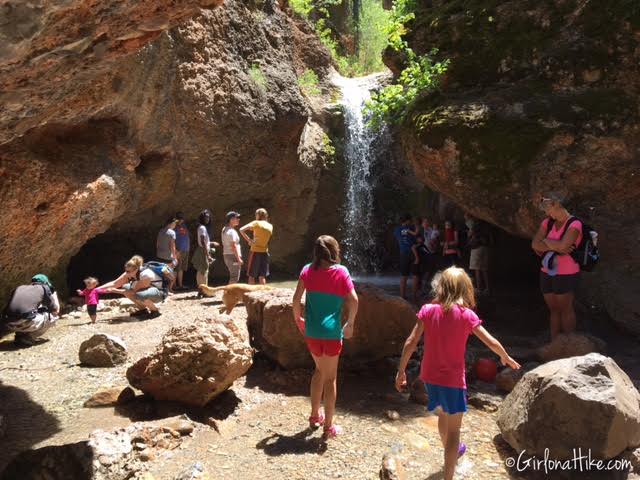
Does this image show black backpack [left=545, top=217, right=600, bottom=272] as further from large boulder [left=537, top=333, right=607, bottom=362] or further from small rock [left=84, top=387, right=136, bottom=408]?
small rock [left=84, top=387, right=136, bottom=408]

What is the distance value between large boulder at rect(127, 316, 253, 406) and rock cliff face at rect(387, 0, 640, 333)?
15.0 feet

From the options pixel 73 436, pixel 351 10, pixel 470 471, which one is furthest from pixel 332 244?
pixel 351 10

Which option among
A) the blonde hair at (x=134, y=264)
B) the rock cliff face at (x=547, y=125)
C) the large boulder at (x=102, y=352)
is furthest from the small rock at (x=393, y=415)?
the blonde hair at (x=134, y=264)

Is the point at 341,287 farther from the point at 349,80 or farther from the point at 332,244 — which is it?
the point at 349,80

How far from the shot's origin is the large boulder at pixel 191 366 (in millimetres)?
4750

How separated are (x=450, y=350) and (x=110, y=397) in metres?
3.17

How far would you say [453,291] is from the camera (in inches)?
140

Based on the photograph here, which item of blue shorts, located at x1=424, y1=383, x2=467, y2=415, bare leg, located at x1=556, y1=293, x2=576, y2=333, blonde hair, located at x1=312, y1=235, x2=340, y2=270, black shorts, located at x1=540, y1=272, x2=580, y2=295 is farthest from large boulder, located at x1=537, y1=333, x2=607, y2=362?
blonde hair, located at x1=312, y1=235, x2=340, y2=270

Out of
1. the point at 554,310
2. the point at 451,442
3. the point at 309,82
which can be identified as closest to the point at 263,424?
the point at 451,442

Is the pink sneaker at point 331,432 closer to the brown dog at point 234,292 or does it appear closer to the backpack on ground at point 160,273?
the brown dog at point 234,292

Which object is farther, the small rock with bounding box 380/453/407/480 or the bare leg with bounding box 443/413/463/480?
the small rock with bounding box 380/453/407/480

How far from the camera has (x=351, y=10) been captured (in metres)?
20.8

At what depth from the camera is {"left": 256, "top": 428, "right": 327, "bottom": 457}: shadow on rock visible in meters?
4.12

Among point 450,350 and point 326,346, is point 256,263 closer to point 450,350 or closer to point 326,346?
point 326,346
